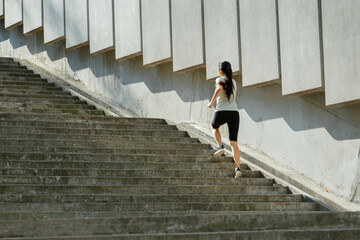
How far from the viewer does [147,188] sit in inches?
317

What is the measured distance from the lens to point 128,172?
28.4 feet

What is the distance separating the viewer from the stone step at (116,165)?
831cm

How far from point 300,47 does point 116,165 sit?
3127 mm

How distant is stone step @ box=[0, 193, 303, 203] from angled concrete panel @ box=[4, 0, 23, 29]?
1205cm

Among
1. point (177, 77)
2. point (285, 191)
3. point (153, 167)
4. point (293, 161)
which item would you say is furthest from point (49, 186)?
point (177, 77)

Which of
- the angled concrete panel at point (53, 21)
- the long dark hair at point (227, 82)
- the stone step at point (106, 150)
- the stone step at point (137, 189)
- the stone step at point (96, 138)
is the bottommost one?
the stone step at point (137, 189)

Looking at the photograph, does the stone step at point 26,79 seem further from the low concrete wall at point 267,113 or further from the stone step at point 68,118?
the stone step at point 68,118

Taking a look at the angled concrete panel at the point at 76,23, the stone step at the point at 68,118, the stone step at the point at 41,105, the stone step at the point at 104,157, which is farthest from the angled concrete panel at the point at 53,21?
the stone step at the point at 104,157

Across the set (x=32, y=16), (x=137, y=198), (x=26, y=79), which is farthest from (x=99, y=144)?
(x=32, y=16)

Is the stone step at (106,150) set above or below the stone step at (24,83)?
below

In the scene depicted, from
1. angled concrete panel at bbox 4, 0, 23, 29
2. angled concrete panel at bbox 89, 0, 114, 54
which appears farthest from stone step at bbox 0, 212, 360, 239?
angled concrete panel at bbox 4, 0, 23, 29

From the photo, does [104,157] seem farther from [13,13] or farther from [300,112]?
[13,13]

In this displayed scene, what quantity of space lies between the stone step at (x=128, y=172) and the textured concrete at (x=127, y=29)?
4715mm

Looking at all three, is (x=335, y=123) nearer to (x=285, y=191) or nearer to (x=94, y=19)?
(x=285, y=191)
